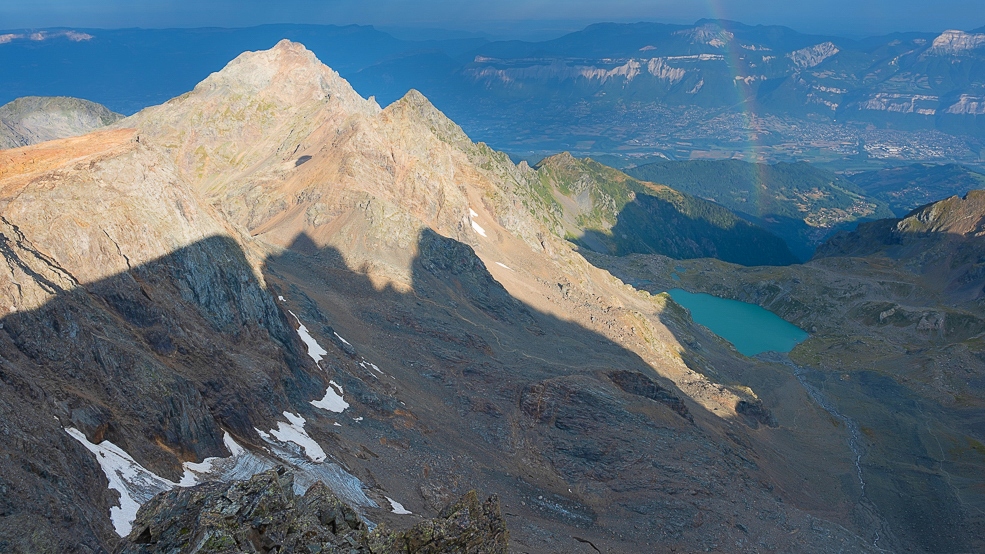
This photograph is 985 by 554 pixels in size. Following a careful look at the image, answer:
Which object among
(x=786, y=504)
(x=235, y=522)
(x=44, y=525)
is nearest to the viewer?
(x=235, y=522)

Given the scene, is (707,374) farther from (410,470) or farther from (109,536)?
(109,536)

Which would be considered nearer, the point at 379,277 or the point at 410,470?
the point at 410,470

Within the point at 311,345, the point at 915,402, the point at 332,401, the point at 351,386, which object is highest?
the point at 311,345

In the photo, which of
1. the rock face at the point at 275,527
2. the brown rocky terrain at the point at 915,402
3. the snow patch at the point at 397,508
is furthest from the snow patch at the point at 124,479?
the brown rocky terrain at the point at 915,402

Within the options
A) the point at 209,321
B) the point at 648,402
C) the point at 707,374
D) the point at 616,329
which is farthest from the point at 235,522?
the point at 707,374

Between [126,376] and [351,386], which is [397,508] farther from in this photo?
[126,376]

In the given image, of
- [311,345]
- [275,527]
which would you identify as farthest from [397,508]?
[311,345]

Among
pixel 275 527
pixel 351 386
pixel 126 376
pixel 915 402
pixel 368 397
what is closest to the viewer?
pixel 275 527

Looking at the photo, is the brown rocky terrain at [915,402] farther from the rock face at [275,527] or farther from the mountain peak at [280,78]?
the mountain peak at [280,78]
